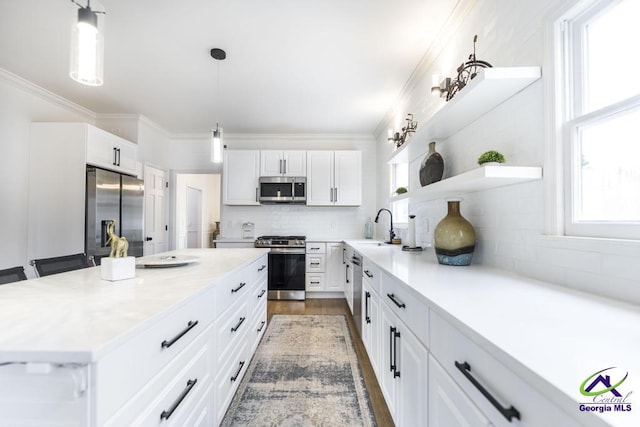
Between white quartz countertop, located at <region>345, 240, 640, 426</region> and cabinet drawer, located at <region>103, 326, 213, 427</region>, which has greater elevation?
white quartz countertop, located at <region>345, 240, 640, 426</region>

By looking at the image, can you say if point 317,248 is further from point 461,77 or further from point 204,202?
point 204,202

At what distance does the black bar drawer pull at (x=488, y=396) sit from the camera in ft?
1.82

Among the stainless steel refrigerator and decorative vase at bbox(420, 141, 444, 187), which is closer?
decorative vase at bbox(420, 141, 444, 187)

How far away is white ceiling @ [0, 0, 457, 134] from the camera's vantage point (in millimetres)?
2012

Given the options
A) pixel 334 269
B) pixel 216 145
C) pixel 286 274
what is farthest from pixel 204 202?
pixel 216 145

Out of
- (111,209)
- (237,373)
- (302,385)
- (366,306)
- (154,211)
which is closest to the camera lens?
(237,373)

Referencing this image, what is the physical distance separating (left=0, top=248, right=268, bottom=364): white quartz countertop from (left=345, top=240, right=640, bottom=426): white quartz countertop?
2.89ft

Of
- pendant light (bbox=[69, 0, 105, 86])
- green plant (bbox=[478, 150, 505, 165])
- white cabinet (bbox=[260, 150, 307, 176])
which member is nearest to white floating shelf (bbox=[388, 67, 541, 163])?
green plant (bbox=[478, 150, 505, 165])

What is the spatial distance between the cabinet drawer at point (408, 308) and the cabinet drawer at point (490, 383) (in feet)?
0.31

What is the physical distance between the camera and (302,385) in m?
1.95

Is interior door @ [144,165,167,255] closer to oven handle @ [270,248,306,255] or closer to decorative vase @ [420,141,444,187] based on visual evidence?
oven handle @ [270,248,306,255]

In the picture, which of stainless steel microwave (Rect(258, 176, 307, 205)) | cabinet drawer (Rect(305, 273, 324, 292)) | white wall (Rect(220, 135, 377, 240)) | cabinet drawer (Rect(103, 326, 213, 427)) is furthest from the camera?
white wall (Rect(220, 135, 377, 240))

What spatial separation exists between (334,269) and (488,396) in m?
3.75

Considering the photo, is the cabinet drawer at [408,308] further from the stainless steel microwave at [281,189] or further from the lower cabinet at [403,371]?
the stainless steel microwave at [281,189]
